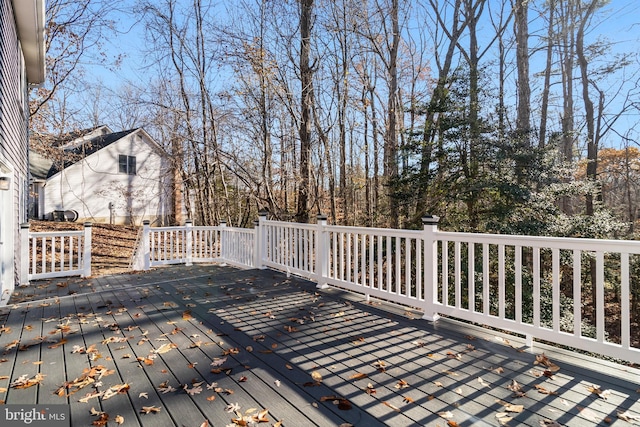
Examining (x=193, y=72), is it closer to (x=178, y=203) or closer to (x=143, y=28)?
(x=143, y=28)

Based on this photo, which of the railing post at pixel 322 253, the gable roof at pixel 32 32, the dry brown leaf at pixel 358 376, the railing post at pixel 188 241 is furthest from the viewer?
the railing post at pixel 188 241

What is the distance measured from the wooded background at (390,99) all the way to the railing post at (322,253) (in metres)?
3.01

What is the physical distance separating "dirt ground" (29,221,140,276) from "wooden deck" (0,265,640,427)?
6468 mm

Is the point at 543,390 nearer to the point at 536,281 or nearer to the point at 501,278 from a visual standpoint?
the point at 536,281

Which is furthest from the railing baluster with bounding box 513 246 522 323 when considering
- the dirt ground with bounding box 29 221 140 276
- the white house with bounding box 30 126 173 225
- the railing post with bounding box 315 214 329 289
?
the white house with bounding box 30 126 173 225

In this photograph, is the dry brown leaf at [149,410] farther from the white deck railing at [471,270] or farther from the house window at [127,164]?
the house window at [127,164]

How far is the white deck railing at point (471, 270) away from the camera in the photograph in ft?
8.21

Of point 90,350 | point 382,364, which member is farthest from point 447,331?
point 90,350

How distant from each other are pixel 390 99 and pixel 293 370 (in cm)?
728

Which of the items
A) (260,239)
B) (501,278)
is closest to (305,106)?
(260,239)

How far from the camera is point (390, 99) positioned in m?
8.45

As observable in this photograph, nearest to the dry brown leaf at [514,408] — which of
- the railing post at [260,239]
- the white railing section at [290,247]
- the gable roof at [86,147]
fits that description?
the white railing section at [290,247]

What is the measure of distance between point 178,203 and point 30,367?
52.6ft

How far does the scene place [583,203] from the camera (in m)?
9.07
